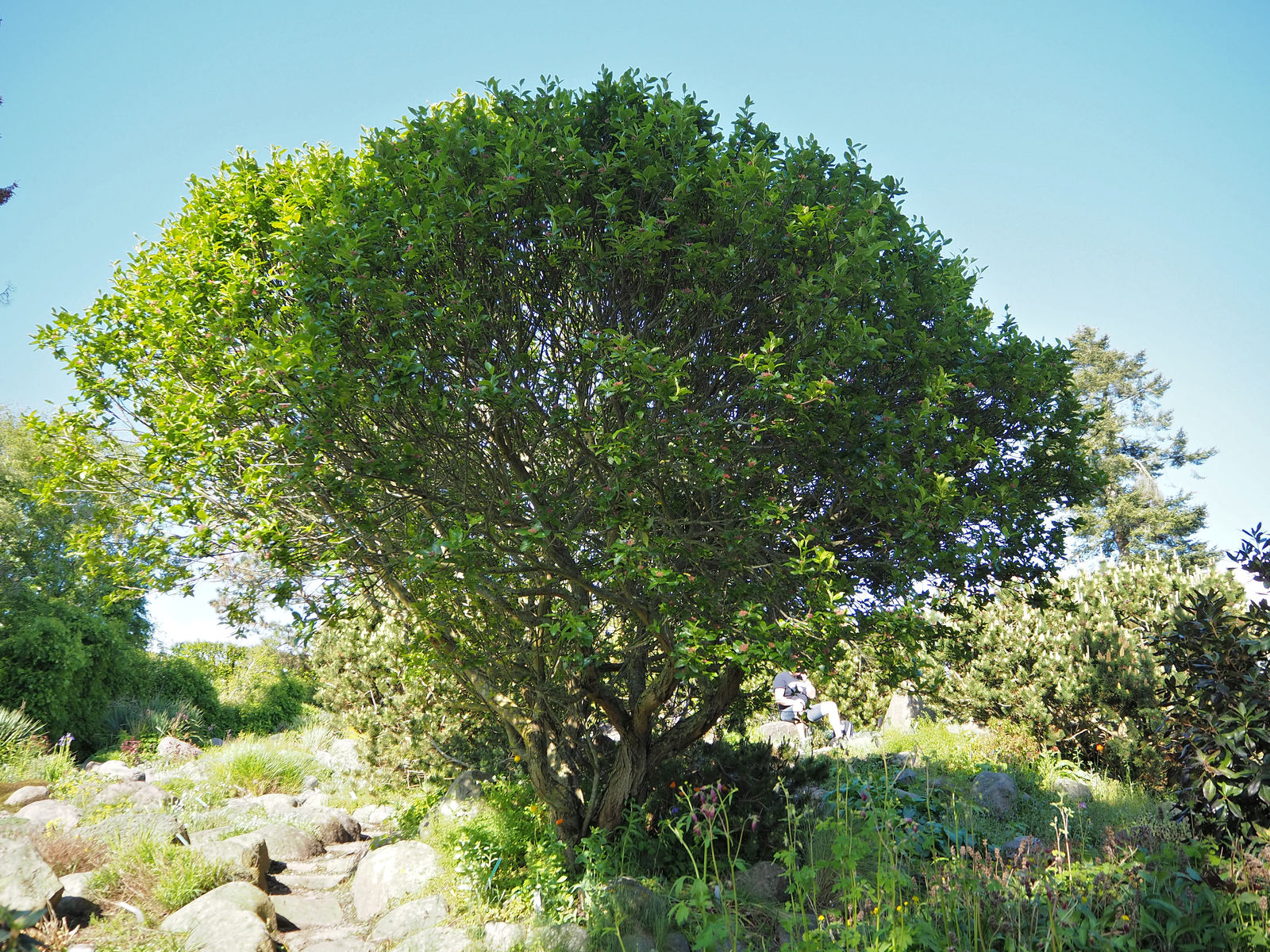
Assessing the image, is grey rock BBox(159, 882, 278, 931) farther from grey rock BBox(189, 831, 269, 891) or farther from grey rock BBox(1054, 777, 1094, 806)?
grey rock BBox(1054, 777, 1094, 806)

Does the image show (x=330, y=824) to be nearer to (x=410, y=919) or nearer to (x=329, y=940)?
(x=329, y=940)

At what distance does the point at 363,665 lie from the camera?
11539 mm

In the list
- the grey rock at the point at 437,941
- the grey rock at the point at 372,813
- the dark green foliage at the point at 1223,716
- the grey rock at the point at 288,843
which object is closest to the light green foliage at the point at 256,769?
the grey rock at the point at 372,813

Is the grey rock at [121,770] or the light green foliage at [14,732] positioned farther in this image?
the light green foliage at [14,732]

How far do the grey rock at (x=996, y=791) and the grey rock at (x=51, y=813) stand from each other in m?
9.89

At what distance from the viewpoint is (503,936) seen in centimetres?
573

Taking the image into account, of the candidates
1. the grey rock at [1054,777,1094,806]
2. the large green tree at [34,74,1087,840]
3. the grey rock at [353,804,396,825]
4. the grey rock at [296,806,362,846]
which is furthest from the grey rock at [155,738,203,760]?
the grey rock at [1054,777,1094,806]

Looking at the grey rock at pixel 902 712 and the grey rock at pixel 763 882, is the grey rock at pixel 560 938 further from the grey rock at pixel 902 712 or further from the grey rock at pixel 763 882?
the grey rock at pixel 902 712

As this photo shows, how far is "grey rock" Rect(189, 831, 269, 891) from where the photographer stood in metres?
7.19

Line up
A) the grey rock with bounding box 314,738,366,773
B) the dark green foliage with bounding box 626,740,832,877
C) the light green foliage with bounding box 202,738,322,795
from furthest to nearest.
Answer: the grey rock with bounding box 314,738,366,773 → the light green foliage with bounding box 202,738,322,795 → the dark green foliage with bounding box 626,740,832,877

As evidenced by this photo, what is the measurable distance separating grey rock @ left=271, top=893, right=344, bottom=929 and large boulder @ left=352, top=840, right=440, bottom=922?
0.69 feet

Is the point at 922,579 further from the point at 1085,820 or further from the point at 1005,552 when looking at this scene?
the point at 1085,820

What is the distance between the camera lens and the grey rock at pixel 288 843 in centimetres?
870

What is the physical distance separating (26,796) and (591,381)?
9485 mm
